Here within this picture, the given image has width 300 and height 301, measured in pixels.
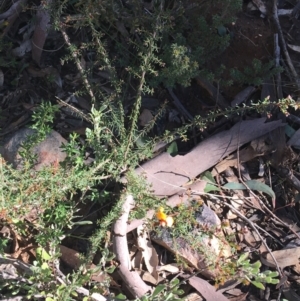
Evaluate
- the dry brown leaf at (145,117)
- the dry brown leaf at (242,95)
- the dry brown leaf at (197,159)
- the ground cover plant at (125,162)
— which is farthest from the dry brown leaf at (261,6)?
the dry brown leaf at (145,117)

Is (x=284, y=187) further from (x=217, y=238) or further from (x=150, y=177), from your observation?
(x=150, y=177)

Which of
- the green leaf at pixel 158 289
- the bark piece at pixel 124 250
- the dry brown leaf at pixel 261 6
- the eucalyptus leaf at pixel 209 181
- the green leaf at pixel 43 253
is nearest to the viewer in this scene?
the green leaf at pixel 158 289

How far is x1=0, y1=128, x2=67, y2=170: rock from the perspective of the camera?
2.79 metres

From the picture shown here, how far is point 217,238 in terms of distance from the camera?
268 cm

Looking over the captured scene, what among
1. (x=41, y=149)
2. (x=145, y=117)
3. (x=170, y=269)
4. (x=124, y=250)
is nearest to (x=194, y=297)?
(x=170, y=269)

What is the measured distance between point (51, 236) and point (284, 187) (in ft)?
4.61

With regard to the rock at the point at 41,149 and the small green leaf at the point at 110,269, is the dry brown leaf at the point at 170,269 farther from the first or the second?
the rock at the point at 41,149

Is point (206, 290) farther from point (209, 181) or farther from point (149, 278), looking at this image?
point (209, 181)

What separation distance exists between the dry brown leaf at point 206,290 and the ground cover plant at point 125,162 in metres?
0.01

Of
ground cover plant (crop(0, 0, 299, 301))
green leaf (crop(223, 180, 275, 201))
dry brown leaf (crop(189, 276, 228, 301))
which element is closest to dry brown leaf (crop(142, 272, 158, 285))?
ground cover plant (crop(0, 0, 299, 301))

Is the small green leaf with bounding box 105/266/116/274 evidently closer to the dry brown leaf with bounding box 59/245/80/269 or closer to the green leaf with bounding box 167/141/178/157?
the dry brown leaf with bounding box 59/245/80/269

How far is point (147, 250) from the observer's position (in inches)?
107

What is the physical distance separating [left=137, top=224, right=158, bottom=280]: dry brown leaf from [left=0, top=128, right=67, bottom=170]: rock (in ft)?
2.09

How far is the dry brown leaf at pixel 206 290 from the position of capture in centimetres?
263
